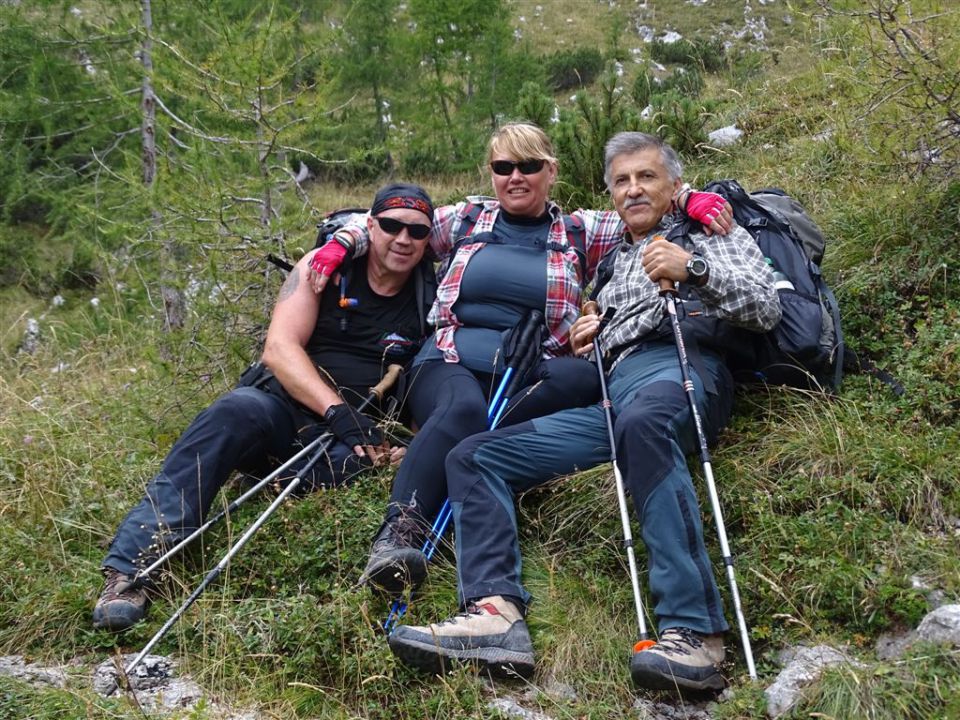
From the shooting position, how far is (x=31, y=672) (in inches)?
156

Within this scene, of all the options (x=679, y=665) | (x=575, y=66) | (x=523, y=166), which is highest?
(x=523, y=166)

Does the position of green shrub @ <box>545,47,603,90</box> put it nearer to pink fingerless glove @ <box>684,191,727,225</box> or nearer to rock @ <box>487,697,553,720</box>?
pink fingerless glove @ <box>684,191,727,225</box>

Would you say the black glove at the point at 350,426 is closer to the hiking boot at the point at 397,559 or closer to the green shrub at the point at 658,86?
the hiking boot at the point at 397,559

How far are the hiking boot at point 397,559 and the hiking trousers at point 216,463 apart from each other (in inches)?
30.6

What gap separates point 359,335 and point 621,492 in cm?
215

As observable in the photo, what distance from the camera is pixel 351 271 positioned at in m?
5.42

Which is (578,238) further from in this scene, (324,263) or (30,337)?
(30,337)

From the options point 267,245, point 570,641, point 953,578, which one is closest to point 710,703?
point 570,641

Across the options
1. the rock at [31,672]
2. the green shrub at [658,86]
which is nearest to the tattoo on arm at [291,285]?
the rock at [31,672]

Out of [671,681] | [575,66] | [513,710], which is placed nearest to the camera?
[671,681]

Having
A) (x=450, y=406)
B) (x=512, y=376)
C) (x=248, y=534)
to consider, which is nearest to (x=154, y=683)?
(x=248, y=534)

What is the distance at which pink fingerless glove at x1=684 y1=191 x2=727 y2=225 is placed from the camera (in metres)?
4.64

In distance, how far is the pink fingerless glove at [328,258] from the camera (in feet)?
17.0

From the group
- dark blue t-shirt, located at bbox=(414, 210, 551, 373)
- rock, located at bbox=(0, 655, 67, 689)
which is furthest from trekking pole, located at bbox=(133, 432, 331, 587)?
dark blue t-shirt, located at bbox=(414, 210, 551, 373)
